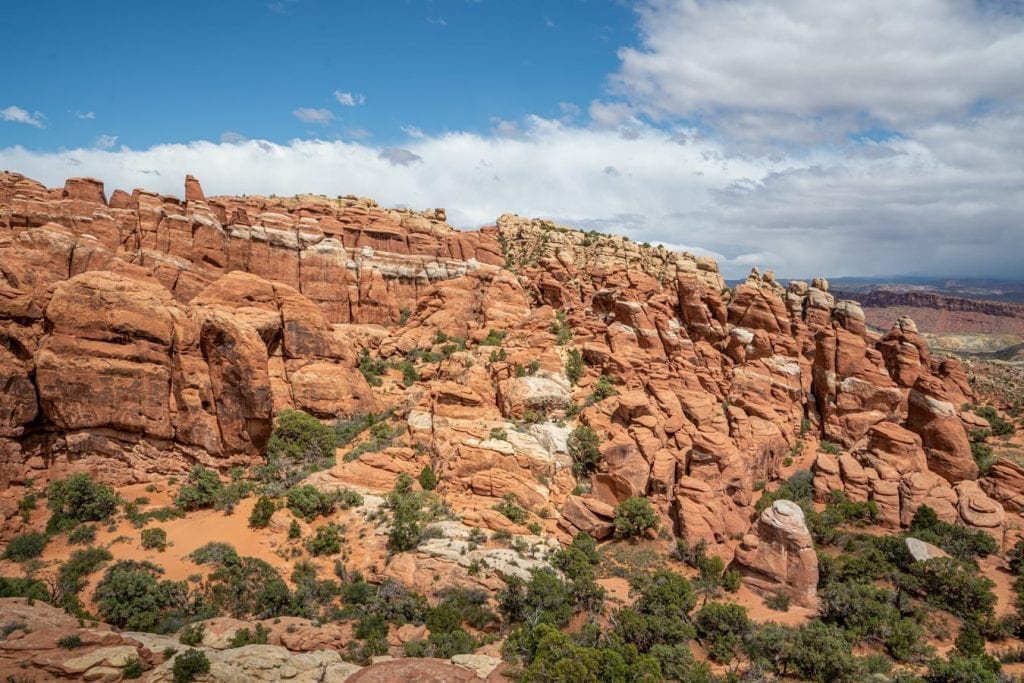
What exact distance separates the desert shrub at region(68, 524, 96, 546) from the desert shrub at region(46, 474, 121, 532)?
616 millimetres

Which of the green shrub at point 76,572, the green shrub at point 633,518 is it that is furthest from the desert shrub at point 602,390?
the green shrub at point 76,572

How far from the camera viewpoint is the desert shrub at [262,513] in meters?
29.6

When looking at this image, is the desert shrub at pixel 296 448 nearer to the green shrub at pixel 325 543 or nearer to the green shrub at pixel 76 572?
the green shrub at pixel 325 543

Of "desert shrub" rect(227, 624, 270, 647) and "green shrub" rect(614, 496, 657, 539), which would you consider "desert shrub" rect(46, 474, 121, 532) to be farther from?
"green shrub" rect(614, 496, 657, 539)

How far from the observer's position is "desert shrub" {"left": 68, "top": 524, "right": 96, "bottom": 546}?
26438 millimetres

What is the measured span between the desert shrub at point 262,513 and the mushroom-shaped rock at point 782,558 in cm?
2800

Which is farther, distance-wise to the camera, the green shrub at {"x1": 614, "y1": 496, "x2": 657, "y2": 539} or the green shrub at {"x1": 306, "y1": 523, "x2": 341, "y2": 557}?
the green shrub at {"x1": 614, "y1": 496, "x2": 657, "y2": 539}

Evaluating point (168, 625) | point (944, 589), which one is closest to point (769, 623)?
point (944, 589)

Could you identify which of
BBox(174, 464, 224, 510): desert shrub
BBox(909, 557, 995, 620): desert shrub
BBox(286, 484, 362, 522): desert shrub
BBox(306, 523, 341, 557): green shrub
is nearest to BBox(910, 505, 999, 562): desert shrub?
BBox(909, 557, 995, 620): desert shrub

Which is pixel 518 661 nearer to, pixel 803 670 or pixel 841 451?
pixel 803 670

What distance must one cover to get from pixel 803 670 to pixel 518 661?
493 inches

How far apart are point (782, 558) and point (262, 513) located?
30291 millimetres

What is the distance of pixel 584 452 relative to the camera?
117ft

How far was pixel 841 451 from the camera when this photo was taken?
42156 mm
